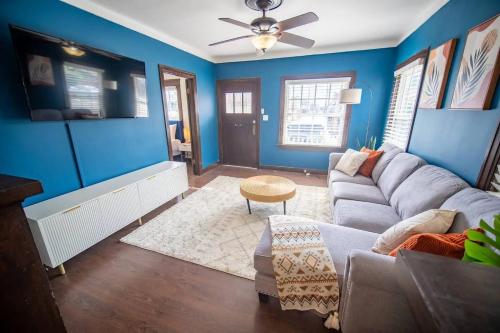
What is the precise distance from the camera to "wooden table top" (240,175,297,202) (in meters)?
2.32

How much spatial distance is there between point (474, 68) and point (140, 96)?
3427 millimetres

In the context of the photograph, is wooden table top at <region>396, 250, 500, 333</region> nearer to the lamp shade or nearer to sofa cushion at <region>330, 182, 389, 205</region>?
sofa cushion at <region>330, 182, 389, 205</region>

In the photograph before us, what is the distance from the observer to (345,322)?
3.49 ft

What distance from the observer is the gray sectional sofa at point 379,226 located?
97 centimetres

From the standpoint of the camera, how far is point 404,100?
9.76ft

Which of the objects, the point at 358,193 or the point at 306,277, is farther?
the point at 358,193

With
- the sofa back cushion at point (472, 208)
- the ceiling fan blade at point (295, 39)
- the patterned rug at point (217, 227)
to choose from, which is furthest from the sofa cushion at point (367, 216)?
the ceiling fan blade at point (295, 39)

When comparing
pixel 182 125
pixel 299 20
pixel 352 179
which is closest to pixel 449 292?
pixel 299 20

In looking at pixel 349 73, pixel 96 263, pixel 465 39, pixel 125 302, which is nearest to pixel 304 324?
pixel 125 302

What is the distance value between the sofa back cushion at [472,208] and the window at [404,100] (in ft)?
5.41

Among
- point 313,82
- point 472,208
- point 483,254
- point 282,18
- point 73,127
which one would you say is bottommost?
point 472,208

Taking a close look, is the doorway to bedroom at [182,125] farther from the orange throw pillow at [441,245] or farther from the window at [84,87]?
the orange throw pillow at [441,245]

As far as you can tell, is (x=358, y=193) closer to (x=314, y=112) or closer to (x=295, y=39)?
(x=295, y=39)

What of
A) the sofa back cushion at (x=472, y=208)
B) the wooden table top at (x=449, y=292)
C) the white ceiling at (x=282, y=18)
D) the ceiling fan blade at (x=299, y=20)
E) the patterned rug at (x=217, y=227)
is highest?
the white ceiling at (x=282, y=18)
